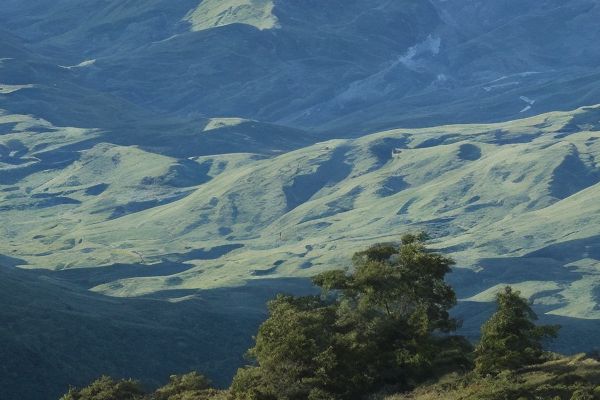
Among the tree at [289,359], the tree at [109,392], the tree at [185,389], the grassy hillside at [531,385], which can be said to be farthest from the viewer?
the tree at [109,392]

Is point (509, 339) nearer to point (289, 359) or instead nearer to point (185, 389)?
point (289, 359)

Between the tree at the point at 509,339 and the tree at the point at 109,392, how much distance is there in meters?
27.4

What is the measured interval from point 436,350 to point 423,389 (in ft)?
21.4

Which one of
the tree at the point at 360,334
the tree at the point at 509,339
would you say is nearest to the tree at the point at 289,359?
the tree at the point at 360,334

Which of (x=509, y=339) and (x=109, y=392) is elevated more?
(x=509, y=339)

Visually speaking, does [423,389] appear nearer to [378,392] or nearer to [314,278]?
[378,392]

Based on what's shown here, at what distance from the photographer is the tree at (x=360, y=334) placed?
67.9 m

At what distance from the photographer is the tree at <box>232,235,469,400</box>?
6788 centimetres

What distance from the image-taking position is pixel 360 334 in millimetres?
71250

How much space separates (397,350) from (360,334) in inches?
103

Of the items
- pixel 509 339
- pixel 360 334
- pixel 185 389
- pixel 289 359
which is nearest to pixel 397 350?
pixel 360 334

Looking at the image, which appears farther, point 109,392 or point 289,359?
point 109,392

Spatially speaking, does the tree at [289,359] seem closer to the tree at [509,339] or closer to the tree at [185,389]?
the tree at [185,389]

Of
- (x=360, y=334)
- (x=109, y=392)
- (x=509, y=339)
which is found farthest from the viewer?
(x=109, y=392)
